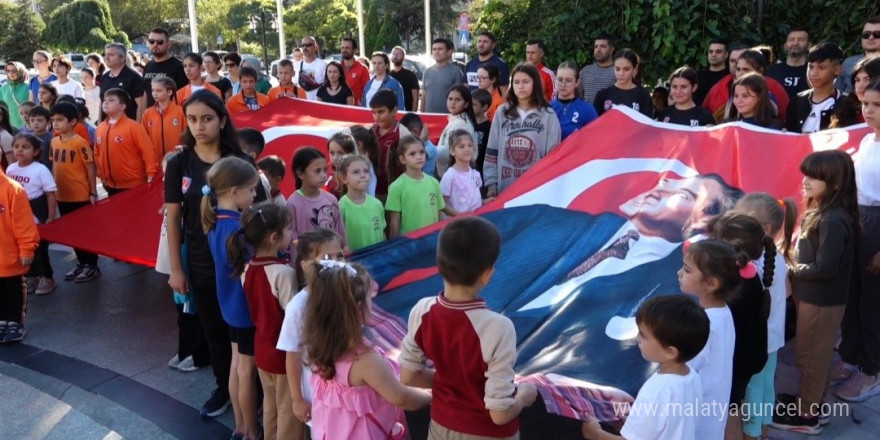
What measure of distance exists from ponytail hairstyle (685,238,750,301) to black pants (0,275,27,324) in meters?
4.28

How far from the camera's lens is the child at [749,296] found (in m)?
2.77

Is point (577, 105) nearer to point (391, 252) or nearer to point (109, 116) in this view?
point (391, 252)

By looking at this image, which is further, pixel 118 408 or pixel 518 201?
pixel 518 201

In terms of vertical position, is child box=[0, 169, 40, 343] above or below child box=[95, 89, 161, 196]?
below

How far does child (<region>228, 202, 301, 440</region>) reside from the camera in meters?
3.06

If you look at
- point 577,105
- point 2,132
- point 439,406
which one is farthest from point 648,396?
point 2,132

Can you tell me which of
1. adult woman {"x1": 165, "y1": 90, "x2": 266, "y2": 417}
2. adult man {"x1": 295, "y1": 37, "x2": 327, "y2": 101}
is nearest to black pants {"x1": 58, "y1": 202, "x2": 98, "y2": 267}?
adult woman {"x1": 165, "y1": 90, "x2": 266, "y2": 417}

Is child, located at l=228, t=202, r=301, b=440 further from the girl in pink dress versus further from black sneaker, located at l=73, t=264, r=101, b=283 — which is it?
black sneaker, located at l=73, t=264, r=101, b=283

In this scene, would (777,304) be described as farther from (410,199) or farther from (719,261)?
(410,199)

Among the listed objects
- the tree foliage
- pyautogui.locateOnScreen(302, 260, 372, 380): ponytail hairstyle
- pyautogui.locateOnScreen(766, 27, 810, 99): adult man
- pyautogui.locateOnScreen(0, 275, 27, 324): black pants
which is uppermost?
the tree foliage

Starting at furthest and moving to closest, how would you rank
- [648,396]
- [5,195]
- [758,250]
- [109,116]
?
1. [109,116]
2. [5,195]
3. [758,250]
4. [648,396]

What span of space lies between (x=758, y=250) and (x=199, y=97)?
2.62 metres

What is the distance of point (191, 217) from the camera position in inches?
145

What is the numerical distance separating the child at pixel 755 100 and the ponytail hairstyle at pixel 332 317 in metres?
3.23
